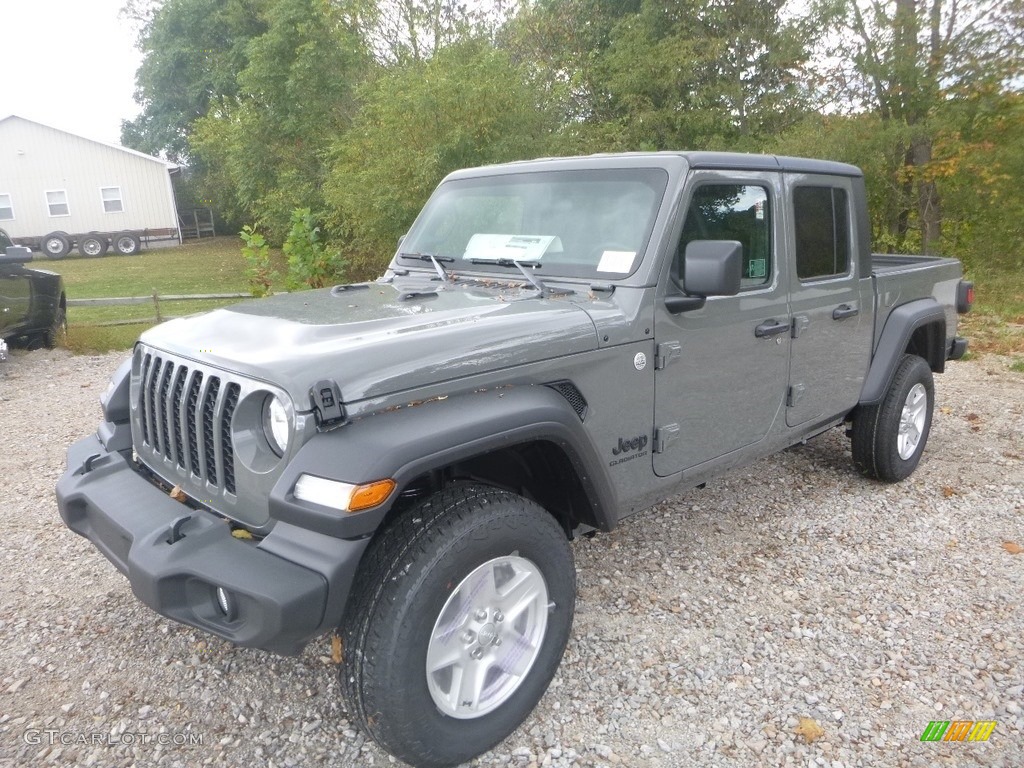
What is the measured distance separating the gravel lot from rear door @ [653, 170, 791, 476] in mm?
741

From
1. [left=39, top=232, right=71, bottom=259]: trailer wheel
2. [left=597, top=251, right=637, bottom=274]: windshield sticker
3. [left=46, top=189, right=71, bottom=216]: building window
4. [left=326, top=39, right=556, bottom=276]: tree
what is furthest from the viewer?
[left=46, top=189, right=71, bottom=216]: building window

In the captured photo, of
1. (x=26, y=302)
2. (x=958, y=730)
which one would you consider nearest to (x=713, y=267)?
(x=958, y=730)

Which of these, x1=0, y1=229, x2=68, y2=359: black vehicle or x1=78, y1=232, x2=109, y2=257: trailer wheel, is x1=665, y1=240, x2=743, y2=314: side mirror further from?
x1=78, y1=232, x2=109, y2=257: trailer wheel

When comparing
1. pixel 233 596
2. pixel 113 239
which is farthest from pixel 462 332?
pixel 113 239

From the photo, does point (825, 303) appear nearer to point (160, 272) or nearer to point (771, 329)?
point (771, 329)

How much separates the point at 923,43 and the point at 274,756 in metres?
14.4

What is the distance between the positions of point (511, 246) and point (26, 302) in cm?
767

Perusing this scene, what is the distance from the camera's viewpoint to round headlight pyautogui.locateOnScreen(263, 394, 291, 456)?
7.34ft

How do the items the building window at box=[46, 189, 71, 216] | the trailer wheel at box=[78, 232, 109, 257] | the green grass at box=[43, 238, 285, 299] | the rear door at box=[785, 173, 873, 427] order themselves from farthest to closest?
1. the building window at box=[46, 189, 71, 216]
2. the trailer wheel at box=[78, 232, 109, 257]
3. the green grass at box=[43, 238, 285, 299]
4. the rear door at box=[785, 173, 873, 427]

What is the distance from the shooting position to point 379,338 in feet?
7.98

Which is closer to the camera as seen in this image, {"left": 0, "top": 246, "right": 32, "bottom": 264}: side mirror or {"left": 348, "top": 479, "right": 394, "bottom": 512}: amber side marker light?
{"left": 348, "top": 479, "right": 394, "bottom": 512}: amber side marker light

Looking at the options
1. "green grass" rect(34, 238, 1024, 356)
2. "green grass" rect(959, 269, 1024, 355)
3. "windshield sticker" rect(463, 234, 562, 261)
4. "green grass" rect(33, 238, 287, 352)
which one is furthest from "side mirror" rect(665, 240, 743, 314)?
"green grass" rect(33, 238, 287, 352)

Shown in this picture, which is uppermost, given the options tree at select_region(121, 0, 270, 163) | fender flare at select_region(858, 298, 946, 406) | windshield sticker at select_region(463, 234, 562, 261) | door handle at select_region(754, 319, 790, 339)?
tree at select_region(121, 0, 270, 163)

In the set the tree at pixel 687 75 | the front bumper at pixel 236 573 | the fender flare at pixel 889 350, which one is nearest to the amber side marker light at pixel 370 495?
the front bumper at pixel 236 573
